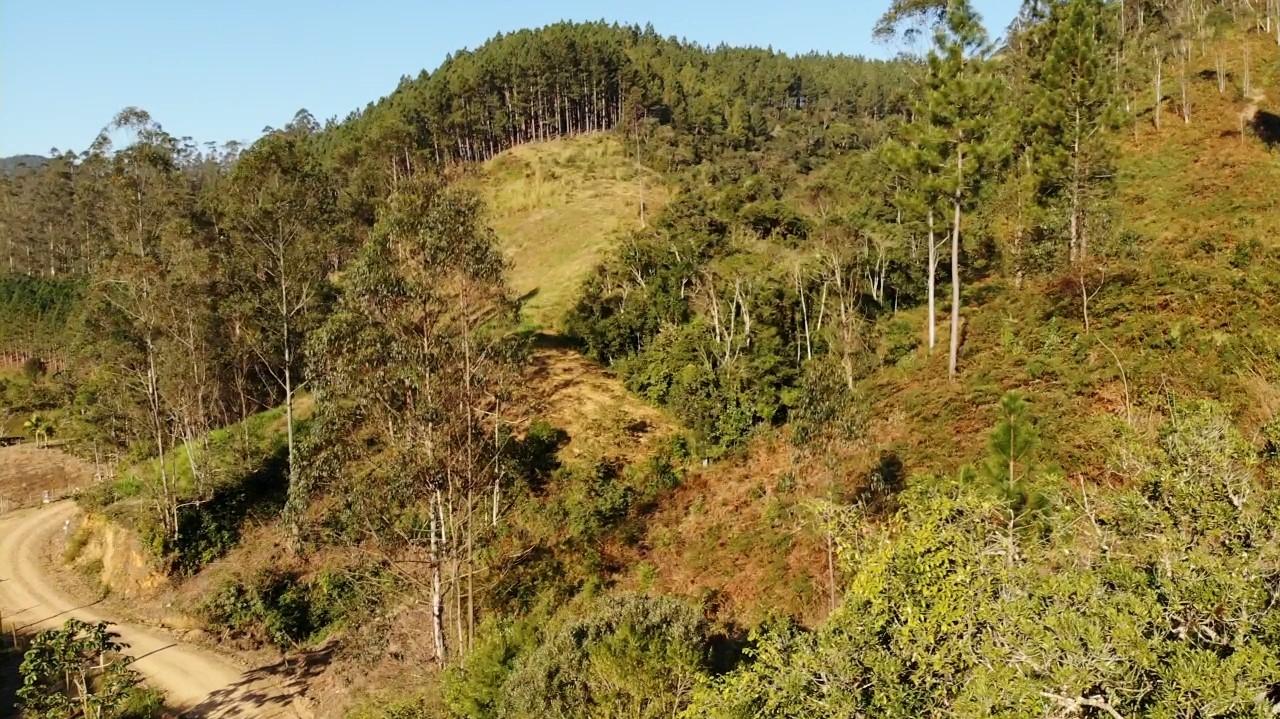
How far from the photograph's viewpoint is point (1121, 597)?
7.57m

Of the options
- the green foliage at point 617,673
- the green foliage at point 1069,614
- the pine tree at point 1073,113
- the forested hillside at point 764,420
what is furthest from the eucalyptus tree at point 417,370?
the pine tree at point 1073,113

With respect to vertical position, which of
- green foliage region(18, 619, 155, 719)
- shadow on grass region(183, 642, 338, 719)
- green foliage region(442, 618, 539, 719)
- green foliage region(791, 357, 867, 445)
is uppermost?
green foliage region(791, 357, 867, 445)

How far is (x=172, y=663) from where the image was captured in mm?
25625

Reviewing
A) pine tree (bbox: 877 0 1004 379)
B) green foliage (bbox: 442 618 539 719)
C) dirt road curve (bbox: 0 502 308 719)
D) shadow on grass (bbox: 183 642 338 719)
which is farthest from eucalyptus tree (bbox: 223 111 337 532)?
pine tree (bbox: 877 0 1004 379)

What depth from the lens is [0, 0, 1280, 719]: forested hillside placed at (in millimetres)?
9062

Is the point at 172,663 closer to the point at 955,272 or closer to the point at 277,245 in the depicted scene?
the point at 277,245

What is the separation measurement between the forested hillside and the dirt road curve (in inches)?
64.1

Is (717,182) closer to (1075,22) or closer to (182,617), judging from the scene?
(1075,22)

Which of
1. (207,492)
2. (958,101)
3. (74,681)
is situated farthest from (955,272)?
(207,492)

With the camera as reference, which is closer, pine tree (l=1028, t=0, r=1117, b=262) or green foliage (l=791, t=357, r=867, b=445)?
green foliage (l=791, t=357, r=867, b=445)

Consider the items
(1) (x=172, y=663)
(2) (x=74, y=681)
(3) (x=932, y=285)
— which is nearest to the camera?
(2) (x=74, y=681)

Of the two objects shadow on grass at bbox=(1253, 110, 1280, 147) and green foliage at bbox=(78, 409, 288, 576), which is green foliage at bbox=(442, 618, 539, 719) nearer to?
green foliage at bbox=(78, 409, 288, 576)

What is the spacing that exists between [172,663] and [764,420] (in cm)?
2377

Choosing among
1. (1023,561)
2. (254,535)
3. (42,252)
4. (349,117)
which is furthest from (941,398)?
(42,252)
